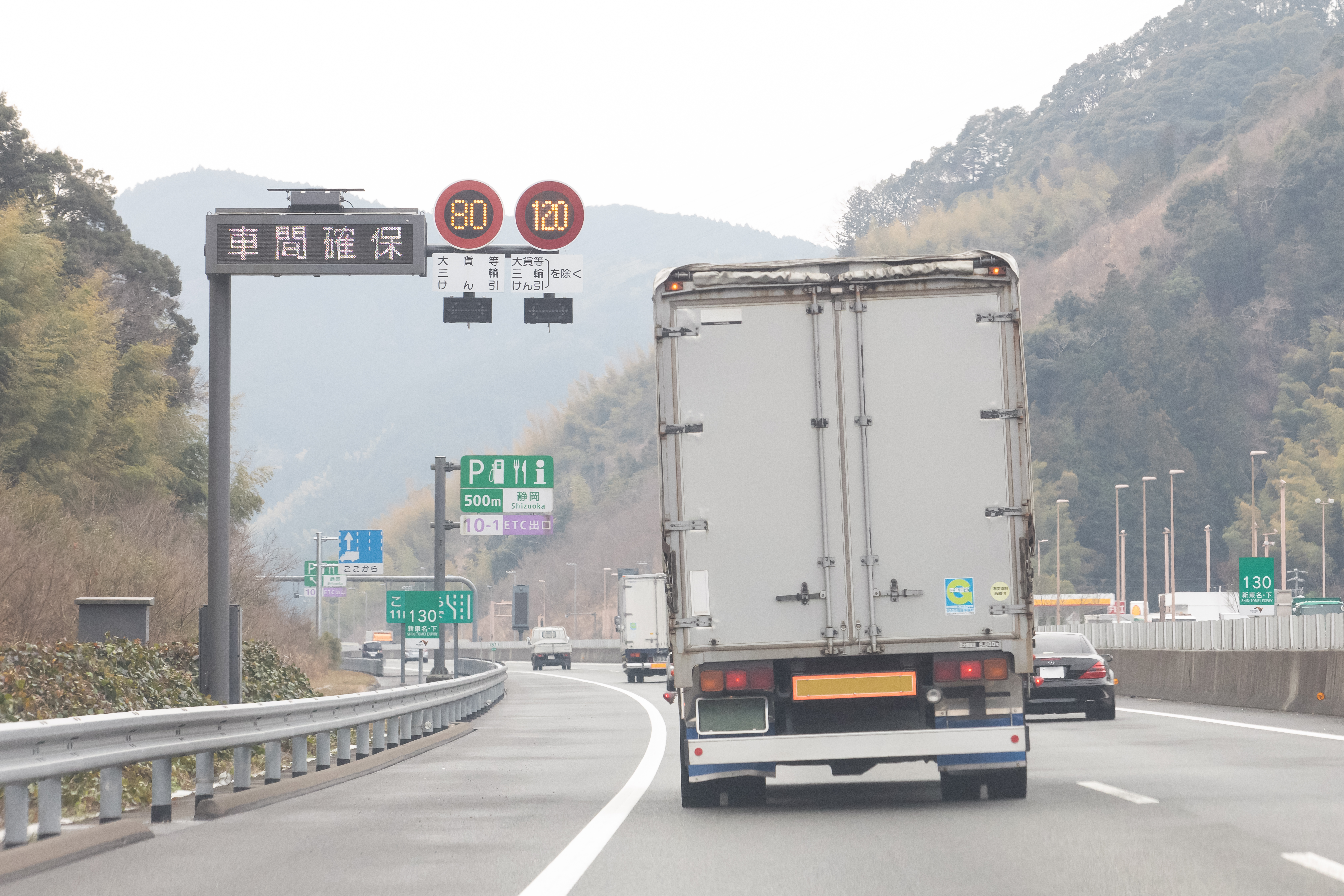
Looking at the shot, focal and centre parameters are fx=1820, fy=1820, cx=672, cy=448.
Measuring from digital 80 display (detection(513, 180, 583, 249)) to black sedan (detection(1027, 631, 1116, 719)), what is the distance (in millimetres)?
8614

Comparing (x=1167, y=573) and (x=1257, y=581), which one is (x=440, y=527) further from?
(x=1167, y=573)

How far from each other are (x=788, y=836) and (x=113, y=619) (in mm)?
11029

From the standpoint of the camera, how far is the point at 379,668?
7619 centimetres

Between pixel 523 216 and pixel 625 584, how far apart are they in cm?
3845

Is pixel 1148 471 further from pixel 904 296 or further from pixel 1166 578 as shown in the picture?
pixel 904 296

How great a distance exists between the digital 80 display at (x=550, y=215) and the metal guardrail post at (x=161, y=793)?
12012mm

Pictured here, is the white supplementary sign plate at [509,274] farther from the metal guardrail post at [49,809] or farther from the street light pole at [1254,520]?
the street light pole at [1254,520]

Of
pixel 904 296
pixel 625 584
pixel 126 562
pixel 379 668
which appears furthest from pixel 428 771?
pixel 379 668

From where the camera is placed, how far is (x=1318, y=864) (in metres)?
8.99

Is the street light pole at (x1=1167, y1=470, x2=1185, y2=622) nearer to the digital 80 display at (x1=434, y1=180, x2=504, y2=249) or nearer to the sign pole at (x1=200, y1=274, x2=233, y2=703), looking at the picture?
the digital 80 display at (x1=434, y1=180, x2=504, y2=249)

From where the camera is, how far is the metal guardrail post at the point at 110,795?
1123 centimetres

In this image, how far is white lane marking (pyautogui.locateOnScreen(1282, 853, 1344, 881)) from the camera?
28.2 ft

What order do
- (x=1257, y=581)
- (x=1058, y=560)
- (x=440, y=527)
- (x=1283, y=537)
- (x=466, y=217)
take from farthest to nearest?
(x=1058, y=560) → (x=1283, y=537) → (x=440, y=527) → (x=1257, y=581) → (x=466, y=217)

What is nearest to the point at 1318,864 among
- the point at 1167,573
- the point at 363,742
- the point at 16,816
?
the point at 16,816
